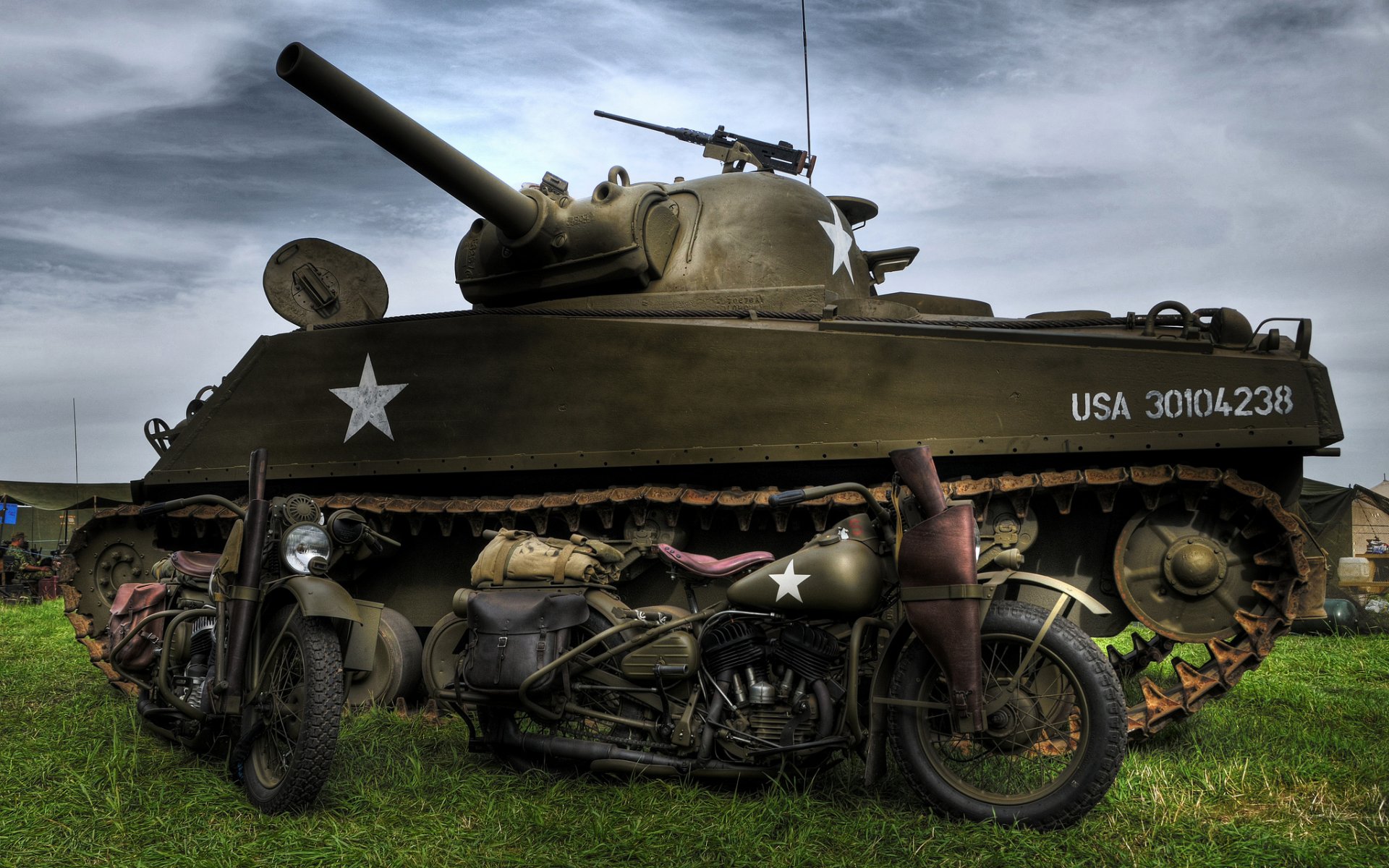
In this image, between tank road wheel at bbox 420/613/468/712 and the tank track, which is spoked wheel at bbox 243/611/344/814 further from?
the tank track

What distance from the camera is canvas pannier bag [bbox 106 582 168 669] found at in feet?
20.6

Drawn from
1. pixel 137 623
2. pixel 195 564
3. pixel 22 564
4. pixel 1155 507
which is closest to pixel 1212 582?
pixel 1155 507

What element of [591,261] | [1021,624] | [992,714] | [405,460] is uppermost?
[591,261]

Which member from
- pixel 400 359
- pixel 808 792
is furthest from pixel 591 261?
pixel 808 792

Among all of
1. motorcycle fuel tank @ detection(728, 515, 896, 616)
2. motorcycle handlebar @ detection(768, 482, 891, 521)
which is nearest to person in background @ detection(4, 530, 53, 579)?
motorcycle fuel tank @ detection(728, 515, 896, 616)

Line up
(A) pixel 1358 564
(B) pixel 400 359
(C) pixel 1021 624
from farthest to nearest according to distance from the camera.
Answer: (A) pixel 1358 564, (B) pixel 400 359, (C) pixel 1021 624

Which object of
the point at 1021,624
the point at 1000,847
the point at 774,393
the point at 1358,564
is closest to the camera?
the point at 1000,847

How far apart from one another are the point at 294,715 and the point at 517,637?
40.1 inches

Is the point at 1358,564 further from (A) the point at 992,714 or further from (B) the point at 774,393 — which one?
(A) the point at 992,714

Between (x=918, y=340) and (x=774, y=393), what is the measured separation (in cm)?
92

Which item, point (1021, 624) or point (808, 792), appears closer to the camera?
point (1021, 624)

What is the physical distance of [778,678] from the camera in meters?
4.82

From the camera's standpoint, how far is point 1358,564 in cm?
1417

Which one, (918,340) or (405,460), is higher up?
(918,340)
